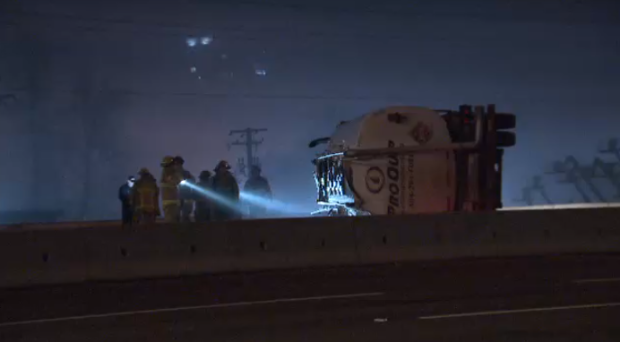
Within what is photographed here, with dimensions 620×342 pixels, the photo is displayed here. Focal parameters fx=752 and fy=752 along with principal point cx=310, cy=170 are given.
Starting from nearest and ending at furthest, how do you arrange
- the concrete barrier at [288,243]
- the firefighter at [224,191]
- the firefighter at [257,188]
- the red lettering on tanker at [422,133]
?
1. the concrete barrier at [288,243]
2. the firefighter at [224,191]
3. the red lettering on tanker at [422,133]
4. the firefighter at [257,188]

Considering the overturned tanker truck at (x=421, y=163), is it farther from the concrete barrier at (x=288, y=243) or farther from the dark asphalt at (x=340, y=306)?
the dark asphalt at (x=340, y=306)

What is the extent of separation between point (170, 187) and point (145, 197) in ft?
2.31

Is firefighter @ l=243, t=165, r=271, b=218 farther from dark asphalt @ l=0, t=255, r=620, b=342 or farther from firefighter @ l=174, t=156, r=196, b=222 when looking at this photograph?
dark asphalt @ l=0, t=255, r=620, b=342

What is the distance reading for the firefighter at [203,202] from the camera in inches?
637

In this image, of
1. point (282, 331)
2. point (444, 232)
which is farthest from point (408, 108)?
point (282, 331)

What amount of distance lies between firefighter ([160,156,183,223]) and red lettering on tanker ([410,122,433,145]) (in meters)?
5.12

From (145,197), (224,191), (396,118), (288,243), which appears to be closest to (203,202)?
(224,191)

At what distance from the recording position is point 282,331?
803 cm

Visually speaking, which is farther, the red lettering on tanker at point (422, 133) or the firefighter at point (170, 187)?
the red lettering on tanker at point (422, 133)

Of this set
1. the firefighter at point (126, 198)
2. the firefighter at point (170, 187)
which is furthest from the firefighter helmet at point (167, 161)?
the firefighter at point (126, 198)

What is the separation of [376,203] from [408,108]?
2266 millimetres

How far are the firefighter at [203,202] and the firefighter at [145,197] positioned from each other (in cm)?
105

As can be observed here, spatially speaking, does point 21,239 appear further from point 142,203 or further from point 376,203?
point 376,203

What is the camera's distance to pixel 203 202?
16.2 meters
